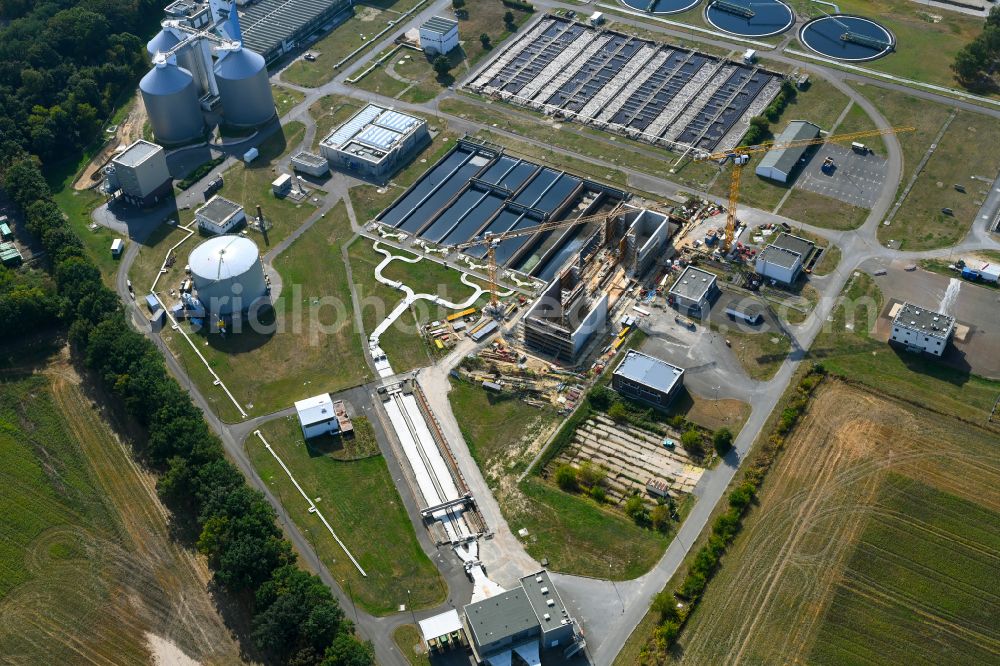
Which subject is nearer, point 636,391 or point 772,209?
point 636,391

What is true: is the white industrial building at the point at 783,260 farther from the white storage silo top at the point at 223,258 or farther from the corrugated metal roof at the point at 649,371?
the white storage silo top at the point at 223,258

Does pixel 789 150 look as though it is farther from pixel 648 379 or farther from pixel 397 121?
pixel 397 121

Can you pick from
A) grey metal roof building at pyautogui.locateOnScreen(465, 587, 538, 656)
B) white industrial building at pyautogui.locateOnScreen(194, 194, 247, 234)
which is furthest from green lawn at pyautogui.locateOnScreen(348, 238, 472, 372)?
grey metal roof building at pyautogui.locateOnScreen(465, 587, 538, 656)

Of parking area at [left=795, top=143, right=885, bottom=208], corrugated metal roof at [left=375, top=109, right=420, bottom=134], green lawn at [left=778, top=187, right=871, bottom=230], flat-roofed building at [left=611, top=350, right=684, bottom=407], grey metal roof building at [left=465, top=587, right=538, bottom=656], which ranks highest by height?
corrugated metal roof at [left=375, top=109, right=420, bottom=134]

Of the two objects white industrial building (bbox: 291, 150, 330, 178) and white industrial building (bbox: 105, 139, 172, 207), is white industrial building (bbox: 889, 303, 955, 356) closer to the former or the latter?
white industrial building (bbox: 291, 150, 330, 178)

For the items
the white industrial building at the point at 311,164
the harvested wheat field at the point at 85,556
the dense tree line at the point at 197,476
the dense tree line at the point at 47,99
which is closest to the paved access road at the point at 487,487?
the white industrial building at the point at 311,164

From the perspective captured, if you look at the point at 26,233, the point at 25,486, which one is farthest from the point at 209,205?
the point at 25,486

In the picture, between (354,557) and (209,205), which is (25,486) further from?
(209,205)
